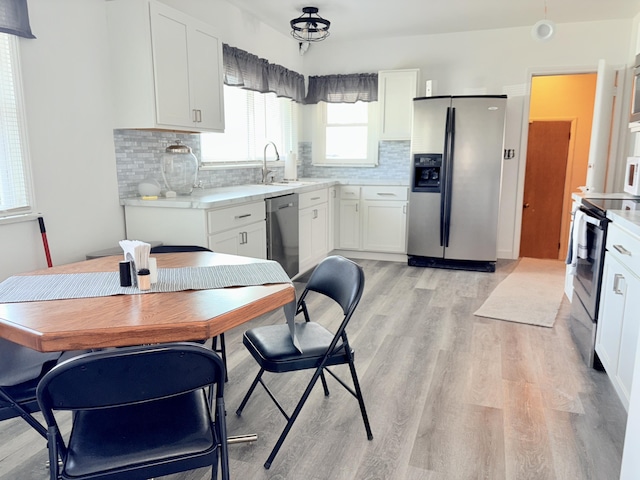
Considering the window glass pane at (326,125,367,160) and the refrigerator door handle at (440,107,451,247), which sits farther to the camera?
the window glass pane at (326,125,367,160)

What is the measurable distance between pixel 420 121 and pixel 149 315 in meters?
3.96

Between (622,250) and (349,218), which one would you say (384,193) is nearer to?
(349,218)

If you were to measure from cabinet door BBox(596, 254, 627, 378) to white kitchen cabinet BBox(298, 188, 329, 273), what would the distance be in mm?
2480

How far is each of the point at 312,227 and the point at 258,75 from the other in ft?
5.07

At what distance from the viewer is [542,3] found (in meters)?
4.06

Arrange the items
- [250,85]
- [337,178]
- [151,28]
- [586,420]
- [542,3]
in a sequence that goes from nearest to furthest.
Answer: [586,420] < [151,28] < [542,3] < [250,85] < [337,178]

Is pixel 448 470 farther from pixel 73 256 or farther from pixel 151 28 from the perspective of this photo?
pixel 151 28

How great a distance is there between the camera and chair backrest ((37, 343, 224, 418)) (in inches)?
40.2

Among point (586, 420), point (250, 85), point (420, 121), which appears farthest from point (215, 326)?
point (420, 121)

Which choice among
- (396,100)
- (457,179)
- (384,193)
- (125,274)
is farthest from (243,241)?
(396,100)

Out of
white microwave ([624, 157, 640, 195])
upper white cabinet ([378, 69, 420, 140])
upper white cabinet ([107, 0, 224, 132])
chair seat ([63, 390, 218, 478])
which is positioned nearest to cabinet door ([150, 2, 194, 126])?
upper white cabinet ([107, 0, 224, 132])

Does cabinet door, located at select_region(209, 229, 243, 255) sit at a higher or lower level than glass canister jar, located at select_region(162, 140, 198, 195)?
lower

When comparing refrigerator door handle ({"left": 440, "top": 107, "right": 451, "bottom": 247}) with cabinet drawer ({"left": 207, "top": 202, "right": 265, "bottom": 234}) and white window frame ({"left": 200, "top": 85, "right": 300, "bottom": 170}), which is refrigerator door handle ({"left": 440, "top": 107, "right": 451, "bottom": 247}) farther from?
cabinet drawer ({"left": 207, "top": 202, "right": 265, "bottom": 234})

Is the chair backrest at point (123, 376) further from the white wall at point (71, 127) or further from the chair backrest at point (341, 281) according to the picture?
the white wall at point (71, 127)
